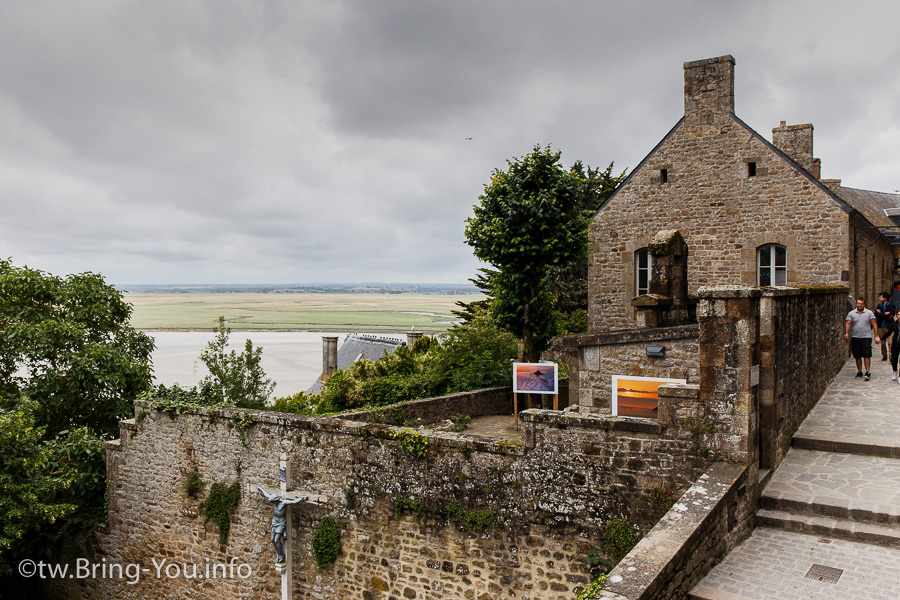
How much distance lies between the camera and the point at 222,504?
11391 mm

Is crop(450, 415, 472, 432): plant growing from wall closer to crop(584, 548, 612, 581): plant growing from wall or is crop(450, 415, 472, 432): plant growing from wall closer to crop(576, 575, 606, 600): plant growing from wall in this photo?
crop(584, 548, 612, 581): plant growing from wall

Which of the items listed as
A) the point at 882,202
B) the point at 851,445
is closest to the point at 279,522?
the point at 851,445

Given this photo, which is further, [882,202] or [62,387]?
[882,202]

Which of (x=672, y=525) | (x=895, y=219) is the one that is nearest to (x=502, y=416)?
(x=672, y=525)

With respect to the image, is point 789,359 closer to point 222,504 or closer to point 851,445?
point 851,445

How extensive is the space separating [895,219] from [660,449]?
30009 millimetres

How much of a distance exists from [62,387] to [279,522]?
8.26 meters

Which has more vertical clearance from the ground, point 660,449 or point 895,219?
point 895,219

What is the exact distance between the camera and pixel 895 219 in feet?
98.8

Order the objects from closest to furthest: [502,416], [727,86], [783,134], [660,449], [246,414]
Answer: [660,449] < [246,414] < [502,416] < [727,86] < [783,134]

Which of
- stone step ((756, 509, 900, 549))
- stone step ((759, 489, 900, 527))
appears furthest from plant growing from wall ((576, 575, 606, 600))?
stone step ((759, 489, 900, 527))

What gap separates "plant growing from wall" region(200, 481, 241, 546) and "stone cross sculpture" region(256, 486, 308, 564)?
1114 mm

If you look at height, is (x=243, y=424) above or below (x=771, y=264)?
below

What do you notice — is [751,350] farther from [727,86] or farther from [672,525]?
[727,86]
